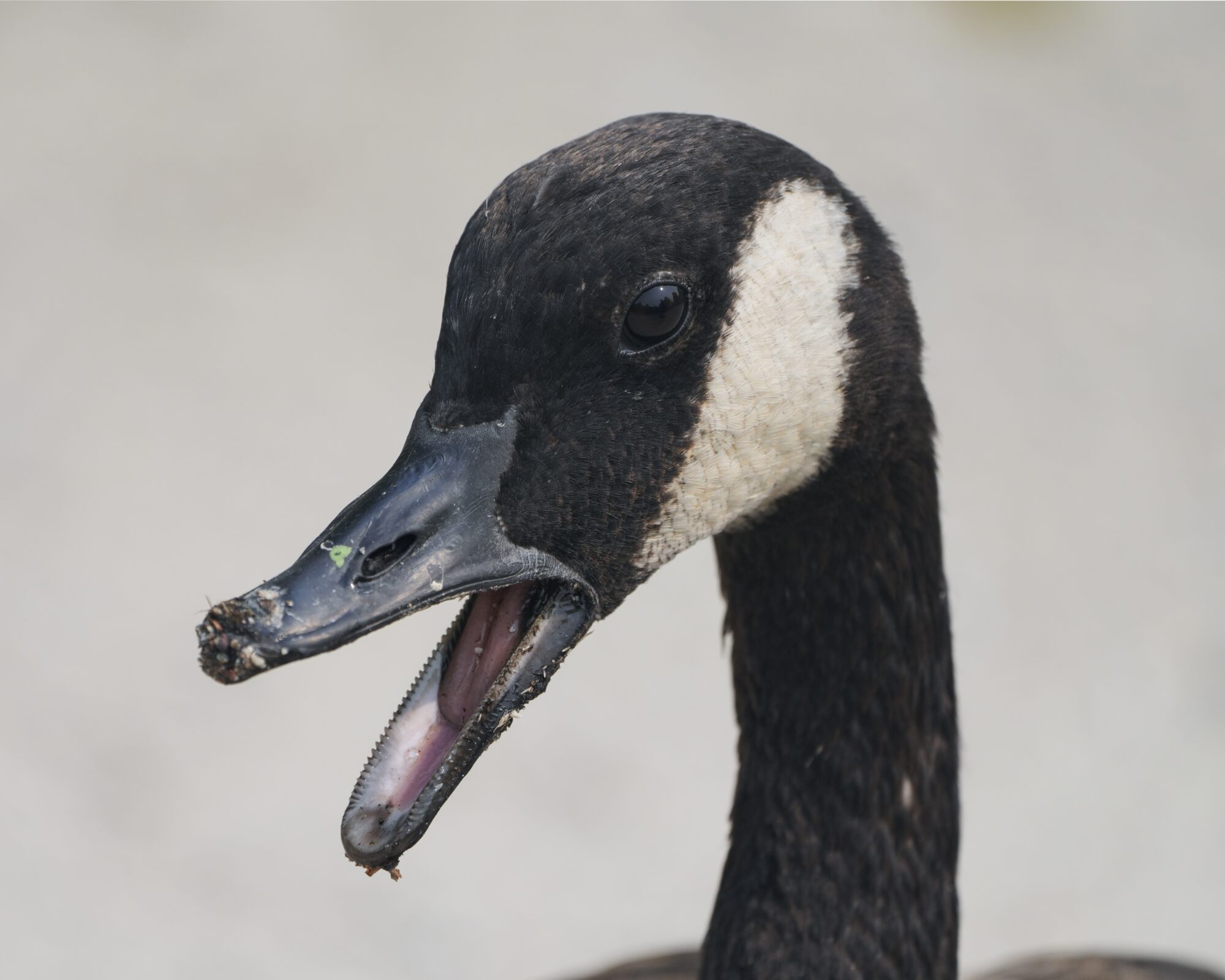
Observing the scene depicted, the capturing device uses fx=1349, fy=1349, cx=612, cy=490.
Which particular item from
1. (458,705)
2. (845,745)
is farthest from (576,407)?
(845,745)

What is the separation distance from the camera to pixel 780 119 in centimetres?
654

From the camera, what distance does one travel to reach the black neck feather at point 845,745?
214 centimetres

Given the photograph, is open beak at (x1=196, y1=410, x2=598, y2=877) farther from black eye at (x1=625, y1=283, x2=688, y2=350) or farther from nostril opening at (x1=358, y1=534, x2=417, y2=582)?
black eye at (x1=625, y1=283, x2=688, y2=350)

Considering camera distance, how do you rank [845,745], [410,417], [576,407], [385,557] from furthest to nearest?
[410,417]
[845,745]
[576,407]
[385,557]

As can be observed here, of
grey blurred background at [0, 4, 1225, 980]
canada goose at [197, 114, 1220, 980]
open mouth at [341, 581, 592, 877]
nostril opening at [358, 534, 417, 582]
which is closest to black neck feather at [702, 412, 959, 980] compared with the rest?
canada goose at [197, 114, 1220, 980]

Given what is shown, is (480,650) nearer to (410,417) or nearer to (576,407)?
(576,407)

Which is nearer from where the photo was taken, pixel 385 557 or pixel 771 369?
pixel 385 557

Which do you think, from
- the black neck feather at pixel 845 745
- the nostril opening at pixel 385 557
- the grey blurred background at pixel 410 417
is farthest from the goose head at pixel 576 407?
the grey blurred background at pixel 410 417

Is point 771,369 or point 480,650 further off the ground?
point 771,369

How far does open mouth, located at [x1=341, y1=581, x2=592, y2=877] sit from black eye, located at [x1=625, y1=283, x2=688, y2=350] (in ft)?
1.19

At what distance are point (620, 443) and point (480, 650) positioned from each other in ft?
1.12

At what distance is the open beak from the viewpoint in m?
1.54

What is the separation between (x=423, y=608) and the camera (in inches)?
64.7

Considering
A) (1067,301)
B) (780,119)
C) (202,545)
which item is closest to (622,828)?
(202,545)
